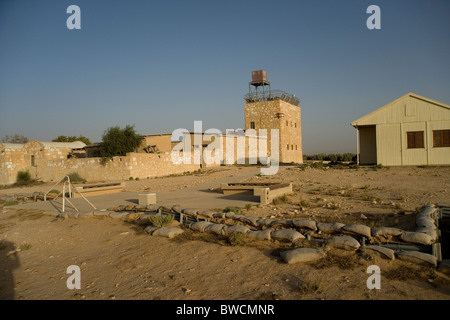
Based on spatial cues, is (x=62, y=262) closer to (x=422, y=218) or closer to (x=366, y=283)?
(x=366, y=283)

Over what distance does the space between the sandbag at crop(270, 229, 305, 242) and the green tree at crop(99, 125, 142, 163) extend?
25.1 meters

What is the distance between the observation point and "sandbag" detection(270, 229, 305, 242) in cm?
655

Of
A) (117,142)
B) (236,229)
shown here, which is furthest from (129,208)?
(117,142)

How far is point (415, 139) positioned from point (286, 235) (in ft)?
65.3

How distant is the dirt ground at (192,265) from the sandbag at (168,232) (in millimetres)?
141

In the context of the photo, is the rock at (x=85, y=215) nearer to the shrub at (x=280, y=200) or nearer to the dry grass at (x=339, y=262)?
the shrub at (x=280, y=200)

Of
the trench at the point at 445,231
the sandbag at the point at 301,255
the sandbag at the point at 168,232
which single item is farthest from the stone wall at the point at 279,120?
the sandbag at the point at 301,255

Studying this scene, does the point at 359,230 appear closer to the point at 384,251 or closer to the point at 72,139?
the point at 384,251

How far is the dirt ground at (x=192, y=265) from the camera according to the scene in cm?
473

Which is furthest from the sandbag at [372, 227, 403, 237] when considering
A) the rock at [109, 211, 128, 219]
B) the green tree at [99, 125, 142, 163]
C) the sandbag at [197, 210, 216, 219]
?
the green tree at [99, 125, 142, 163]

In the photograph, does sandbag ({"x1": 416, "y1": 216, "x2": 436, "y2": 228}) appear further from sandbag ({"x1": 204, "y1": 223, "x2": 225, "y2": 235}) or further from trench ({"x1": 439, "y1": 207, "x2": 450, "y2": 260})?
sandbag ({"x1": 204, "y1": 223, "x2": 225, "y2": 235})

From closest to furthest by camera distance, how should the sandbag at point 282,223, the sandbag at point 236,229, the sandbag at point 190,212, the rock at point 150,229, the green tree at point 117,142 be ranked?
the sandbag at point 236,229, the sandbag at point 282,223, the rock at point 150,229, the sandbag at point 190,212, the green tree at point 117,142

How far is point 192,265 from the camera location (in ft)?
19.7
